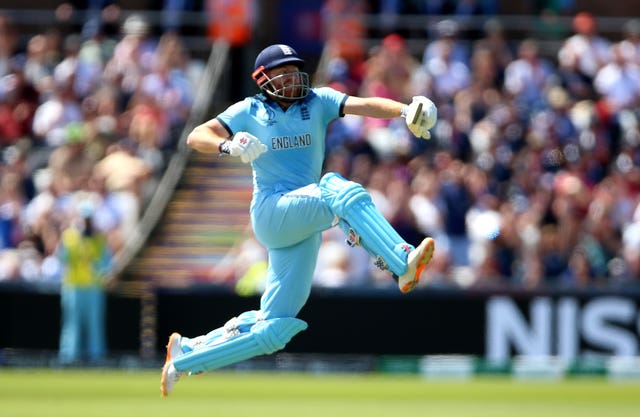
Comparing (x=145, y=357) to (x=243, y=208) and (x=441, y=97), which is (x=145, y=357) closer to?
(x=243, y=208)

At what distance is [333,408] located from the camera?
1171cm

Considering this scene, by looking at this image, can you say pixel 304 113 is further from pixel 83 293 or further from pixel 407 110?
pixel 83 293

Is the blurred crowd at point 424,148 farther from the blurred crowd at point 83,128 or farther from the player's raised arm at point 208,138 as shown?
the player's raised arm at point 208,138

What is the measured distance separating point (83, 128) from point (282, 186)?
10.1 meters

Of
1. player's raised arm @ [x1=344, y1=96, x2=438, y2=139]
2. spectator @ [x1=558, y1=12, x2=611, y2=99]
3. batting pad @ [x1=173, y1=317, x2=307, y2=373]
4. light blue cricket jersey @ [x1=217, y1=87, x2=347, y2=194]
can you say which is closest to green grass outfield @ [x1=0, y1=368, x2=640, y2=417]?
batting pad @ [x1=173, y1=317, x2=307, y2=373]

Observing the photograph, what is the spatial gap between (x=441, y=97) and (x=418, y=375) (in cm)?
385

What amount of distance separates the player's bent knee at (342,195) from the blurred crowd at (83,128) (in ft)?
28.3

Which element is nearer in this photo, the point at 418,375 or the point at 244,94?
the point at 418,375

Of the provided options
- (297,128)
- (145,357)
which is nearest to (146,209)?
(145,357)

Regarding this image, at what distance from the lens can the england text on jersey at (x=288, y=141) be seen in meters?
8.58

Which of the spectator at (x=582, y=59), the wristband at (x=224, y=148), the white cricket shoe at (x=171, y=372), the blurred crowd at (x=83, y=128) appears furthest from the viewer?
the spectator at (x=582, y=59)

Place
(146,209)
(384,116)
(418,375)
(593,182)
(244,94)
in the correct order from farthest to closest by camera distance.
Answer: (244,94), (146,209), (593,182), (418,375), (384,116)

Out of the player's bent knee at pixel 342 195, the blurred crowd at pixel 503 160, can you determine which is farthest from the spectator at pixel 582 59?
the player's bent knee at pixel 342 195

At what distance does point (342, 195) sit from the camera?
26.9ft
